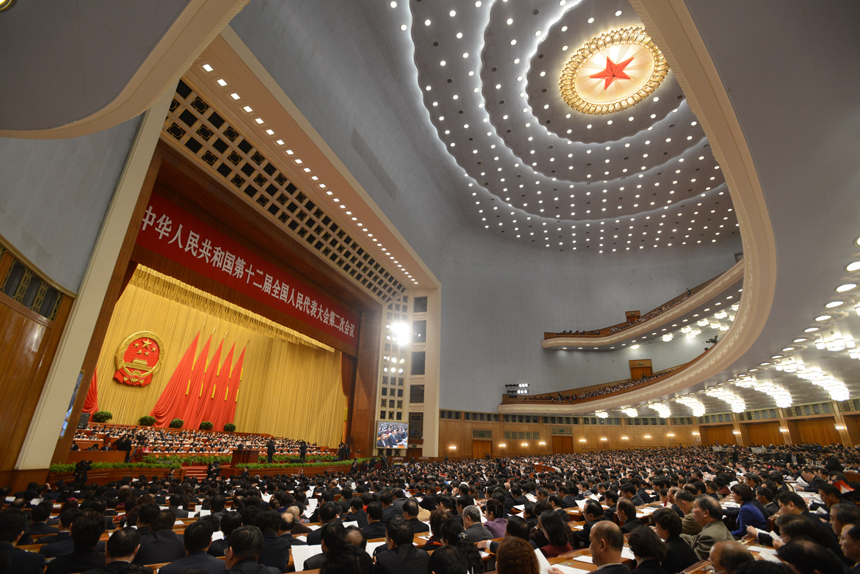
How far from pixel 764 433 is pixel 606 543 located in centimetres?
2641

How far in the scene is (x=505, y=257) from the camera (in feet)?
98.0

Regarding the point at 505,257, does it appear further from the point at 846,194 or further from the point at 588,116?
the point at 846,194

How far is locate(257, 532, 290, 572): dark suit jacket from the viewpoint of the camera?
2965mm

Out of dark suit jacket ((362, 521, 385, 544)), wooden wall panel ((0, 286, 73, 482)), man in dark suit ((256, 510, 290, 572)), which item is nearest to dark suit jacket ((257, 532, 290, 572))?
man in dark suit ((256, 510, 290, 572))

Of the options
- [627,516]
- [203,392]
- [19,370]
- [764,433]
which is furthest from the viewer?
[764,433]

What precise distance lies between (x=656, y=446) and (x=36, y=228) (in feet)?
101

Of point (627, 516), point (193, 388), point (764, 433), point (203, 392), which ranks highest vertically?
point (193, 388)

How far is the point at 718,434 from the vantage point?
82.3ft

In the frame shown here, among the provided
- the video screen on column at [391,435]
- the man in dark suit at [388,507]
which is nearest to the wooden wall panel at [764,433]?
the video screen on column at [391,435]

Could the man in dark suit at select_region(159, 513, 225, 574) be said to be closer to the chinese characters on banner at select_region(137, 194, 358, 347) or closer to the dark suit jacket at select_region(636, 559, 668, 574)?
the dark suit jacket at select_region(636, 559, 668, 574)

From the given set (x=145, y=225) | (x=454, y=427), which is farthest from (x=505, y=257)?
(x=145, y=225)

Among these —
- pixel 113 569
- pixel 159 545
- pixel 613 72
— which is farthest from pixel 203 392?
pixel 613 72

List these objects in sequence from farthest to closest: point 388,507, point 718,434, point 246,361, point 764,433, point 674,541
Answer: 1. point 718,434
2. point 246,361
3. point 764,433
4. point 388,507
5. point 674,541

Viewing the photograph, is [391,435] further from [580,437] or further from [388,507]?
[388,507]
